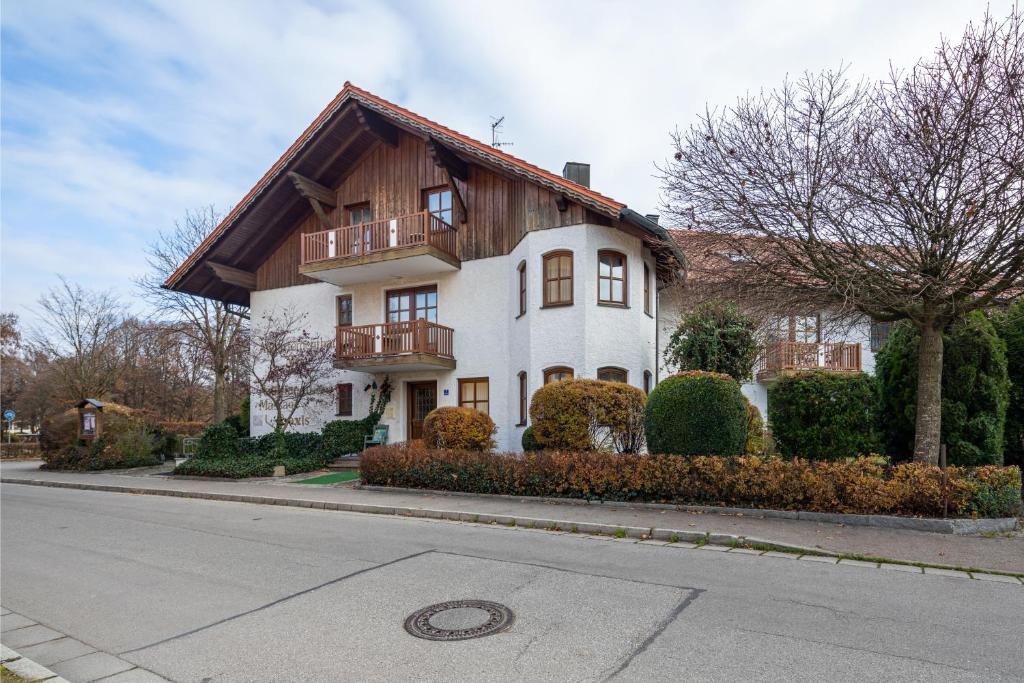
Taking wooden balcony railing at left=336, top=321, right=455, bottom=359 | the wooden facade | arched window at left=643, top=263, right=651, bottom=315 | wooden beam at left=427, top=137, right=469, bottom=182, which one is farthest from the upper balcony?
arched window at left=643, top=263, right=651, bottom=315

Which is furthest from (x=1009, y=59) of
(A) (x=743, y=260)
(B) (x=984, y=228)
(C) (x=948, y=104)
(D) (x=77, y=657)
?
(D) (x=77, y=657)

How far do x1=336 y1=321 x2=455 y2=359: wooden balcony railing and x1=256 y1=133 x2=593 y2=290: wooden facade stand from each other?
265cm

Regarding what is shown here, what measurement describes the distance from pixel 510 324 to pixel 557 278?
2.53 m

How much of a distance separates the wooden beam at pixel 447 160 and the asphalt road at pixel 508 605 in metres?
12.6

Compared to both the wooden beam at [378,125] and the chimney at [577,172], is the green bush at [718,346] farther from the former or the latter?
the wooden beam at [378,125]

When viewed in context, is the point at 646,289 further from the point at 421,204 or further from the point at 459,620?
the point at 459,620

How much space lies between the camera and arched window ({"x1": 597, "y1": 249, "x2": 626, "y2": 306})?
57.5 feet

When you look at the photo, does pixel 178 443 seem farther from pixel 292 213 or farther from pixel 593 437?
pixel 593 437

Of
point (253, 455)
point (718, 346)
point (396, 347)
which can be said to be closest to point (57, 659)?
point (396, 347)

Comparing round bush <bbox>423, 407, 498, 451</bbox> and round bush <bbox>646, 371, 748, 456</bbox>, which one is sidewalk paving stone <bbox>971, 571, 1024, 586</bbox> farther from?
round bush <bbox>423, 407, 498, 451</bbox>

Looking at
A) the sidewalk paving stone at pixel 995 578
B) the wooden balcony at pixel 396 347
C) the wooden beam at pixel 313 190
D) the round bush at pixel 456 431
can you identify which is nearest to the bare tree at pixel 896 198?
the sidewalk paving stone at pixel 995 578

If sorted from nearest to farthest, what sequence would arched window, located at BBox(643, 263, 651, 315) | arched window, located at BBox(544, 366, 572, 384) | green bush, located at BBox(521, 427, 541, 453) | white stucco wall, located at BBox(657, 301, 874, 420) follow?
green bush, located at BBox(521, 427, 541, 453) → arched window, located at BBox(544, 366, 572, 384) → arched window, located at BBox(643, 263, 651, 315) → white stucco wall, located at BBox(657, 301, 874, 420)

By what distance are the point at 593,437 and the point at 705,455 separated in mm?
2707

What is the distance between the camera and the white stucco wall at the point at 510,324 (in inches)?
677
